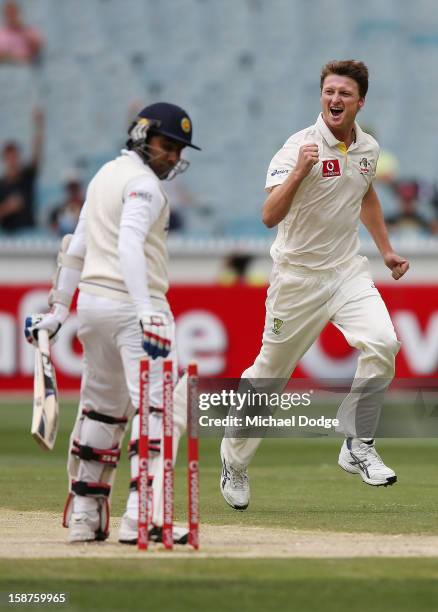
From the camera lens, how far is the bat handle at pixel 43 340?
612 centimetres

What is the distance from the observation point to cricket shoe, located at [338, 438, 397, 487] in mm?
7125

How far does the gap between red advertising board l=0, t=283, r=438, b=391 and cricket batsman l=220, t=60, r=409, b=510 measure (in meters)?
7.41

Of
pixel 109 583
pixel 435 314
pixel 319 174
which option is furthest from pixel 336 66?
pixel 435 314

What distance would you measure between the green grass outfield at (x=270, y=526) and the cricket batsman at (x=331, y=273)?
405 mm

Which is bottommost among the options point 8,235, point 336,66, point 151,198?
point 8,235

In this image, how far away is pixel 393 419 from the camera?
12703 mm

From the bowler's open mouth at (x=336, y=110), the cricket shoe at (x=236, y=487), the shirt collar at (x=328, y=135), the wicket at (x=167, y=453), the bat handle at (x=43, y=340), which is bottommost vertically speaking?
the cricket shoe at (x=236, y=487)

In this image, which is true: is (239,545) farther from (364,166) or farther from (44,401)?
(364,166)

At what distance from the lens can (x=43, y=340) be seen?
6.16 metres

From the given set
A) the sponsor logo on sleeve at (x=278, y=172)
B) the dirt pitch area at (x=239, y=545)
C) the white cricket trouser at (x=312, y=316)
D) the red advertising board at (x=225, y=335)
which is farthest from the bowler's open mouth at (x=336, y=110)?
the red advertising board at (x=225, y=335)

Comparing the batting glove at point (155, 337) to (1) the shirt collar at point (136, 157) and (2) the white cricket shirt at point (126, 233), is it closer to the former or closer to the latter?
(2) the white cricket shirt at point (126, 233)

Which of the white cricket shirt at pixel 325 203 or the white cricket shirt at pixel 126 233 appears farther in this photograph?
the white cricket shirt at pixel 325 203

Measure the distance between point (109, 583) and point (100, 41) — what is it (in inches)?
594

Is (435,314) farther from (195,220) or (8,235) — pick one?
(8,235)
